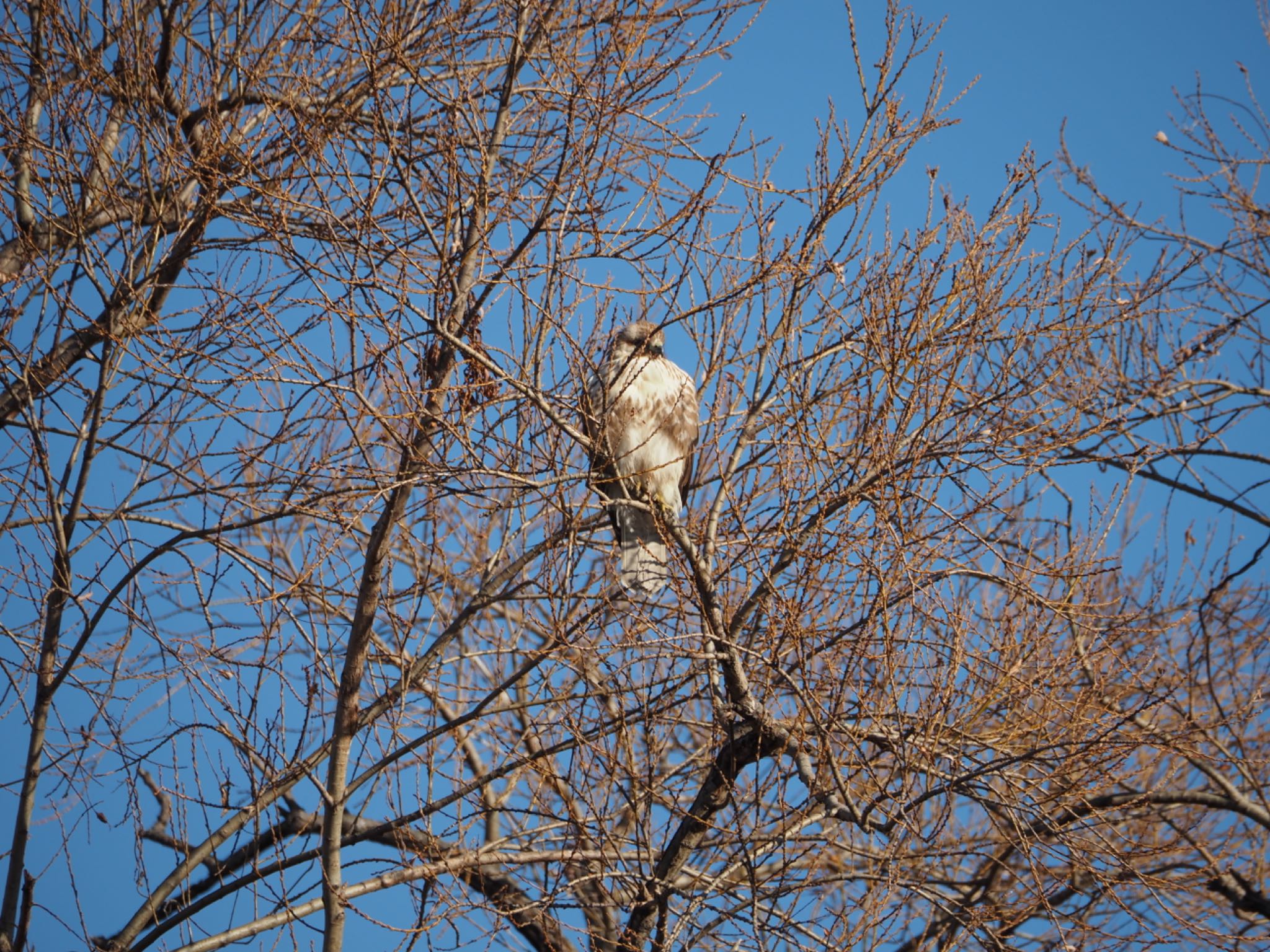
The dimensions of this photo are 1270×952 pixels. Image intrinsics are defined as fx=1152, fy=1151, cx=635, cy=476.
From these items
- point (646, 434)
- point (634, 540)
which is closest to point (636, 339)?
point (646, 434)

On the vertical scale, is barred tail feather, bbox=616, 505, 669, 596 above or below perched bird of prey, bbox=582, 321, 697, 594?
below

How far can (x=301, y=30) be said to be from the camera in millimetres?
5301

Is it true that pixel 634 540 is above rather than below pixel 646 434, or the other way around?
below

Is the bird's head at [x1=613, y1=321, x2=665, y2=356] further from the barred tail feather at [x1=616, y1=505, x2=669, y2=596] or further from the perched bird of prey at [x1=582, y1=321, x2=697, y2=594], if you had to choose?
the barred tail feather at [x1=616, y1=505, x2=669, y2=596]

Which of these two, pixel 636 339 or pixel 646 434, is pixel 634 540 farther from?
pixel 636 339

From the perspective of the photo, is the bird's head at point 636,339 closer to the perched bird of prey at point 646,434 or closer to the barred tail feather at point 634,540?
the perched bird of prey at point 646,434

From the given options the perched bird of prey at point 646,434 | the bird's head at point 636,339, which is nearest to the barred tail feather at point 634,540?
the perched bird of prey at point 646,434

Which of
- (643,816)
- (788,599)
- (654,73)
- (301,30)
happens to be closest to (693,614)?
(788,599)

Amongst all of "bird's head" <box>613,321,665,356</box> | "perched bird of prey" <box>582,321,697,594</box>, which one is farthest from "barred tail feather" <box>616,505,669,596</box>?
"bird's head" <box>613,321,665,356</box>

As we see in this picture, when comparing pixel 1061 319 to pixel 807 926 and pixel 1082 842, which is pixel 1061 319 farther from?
pixel 807 926

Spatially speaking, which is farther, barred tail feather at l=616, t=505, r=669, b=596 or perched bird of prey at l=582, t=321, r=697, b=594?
barred tail feather at l=616, t=505, r=669, b=596

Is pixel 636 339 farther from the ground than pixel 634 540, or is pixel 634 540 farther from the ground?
pixel 636 339

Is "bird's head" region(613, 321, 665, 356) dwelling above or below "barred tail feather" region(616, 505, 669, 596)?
above

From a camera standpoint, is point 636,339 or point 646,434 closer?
point 636,339
